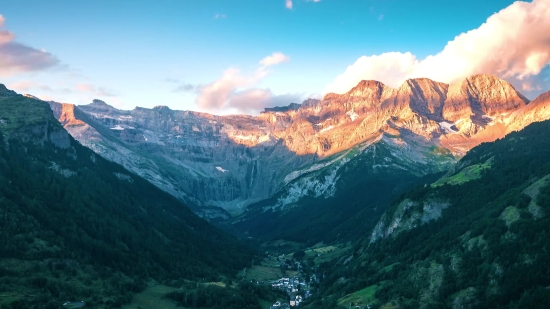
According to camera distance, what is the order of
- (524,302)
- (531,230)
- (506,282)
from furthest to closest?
(531,230) < (506,282) < (524,302)

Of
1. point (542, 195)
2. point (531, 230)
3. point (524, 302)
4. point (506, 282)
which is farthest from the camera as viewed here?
point (542, 195)

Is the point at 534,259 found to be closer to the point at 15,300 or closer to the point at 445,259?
the point at 445,259

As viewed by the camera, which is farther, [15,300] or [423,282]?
[423,282]

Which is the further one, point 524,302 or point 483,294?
point 483,294

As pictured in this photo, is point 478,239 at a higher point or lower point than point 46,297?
higher

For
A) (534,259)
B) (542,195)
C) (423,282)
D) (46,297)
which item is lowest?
(46,297)

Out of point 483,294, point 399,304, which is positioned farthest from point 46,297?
point 483,294

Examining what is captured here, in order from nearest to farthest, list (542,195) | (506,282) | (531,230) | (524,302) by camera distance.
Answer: (524,302) → (506,282) → (531,230) → (542,195)

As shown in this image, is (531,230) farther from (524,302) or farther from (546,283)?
(524,302)

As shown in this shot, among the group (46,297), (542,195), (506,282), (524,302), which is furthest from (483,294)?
(46,297)
